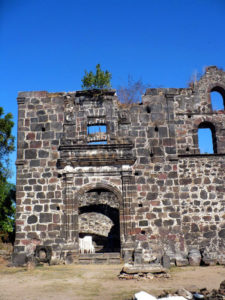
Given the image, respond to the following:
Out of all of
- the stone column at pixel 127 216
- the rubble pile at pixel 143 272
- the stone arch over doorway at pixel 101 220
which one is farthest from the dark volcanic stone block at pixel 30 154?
the rubble pile at pixel 143 272

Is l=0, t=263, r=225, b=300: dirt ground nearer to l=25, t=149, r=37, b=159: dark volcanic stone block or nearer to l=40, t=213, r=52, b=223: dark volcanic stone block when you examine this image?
l=40, t=213, r=52, b=223: dark volcanic stone block

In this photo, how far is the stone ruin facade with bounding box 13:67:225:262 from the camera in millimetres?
13156

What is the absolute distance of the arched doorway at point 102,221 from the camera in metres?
17.7

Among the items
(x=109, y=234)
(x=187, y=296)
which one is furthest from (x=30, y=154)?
(x=187, y=296)

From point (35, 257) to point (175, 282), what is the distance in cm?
576

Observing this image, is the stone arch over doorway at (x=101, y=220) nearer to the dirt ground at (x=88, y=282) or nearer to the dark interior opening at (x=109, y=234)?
the dark interior opening at (x=109, y=234)

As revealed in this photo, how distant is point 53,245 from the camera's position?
1307 centimetres

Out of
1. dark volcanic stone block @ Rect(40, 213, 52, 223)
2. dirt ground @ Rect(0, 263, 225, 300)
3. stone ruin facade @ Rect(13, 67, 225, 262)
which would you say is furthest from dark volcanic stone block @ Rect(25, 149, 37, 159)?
dirt ground @ Rect(0, 263, 225, 300)

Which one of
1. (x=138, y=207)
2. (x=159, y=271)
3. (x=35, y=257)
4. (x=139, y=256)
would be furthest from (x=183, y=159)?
(x=35, y=257)

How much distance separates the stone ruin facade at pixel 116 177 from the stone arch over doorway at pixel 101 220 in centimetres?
380

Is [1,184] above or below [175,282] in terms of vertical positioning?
above

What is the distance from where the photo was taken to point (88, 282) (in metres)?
9.12

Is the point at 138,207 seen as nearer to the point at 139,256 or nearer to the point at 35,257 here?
the point at 139,256

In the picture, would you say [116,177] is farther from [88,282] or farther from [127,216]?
[88,282]
